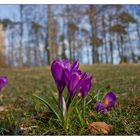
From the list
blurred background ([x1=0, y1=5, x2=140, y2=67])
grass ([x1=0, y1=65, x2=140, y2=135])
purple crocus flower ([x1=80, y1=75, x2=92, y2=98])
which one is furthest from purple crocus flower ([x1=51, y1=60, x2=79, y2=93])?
blurred background ([x1=0, y1=5, x2=140, y2=67])

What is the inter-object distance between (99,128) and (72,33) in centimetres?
239

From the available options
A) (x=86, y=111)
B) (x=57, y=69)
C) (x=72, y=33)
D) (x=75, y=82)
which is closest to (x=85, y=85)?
(x=75, y=82)

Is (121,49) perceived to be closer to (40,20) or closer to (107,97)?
(40,20)

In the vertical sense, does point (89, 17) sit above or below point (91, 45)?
above

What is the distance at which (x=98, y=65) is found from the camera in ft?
15.0

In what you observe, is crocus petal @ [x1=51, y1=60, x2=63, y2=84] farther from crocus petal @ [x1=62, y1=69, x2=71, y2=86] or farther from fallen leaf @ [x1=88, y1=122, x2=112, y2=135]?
fallen leaf @ [x1=88, y1=122, x2=112, y2=135]

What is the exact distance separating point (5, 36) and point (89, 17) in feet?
3.94

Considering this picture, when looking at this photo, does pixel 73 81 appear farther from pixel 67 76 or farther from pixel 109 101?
pixel 109 101

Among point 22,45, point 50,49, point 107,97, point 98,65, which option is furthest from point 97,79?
point 107,97

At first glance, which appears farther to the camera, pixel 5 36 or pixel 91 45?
pixel 5 36

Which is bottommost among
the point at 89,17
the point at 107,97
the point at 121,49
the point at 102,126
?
the point at 102,126

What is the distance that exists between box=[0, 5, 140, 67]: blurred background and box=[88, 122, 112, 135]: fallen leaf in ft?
6.25

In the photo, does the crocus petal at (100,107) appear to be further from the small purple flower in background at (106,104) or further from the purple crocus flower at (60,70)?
the purple crocus flower at (60,70)

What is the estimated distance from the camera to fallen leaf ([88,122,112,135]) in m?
2.23
